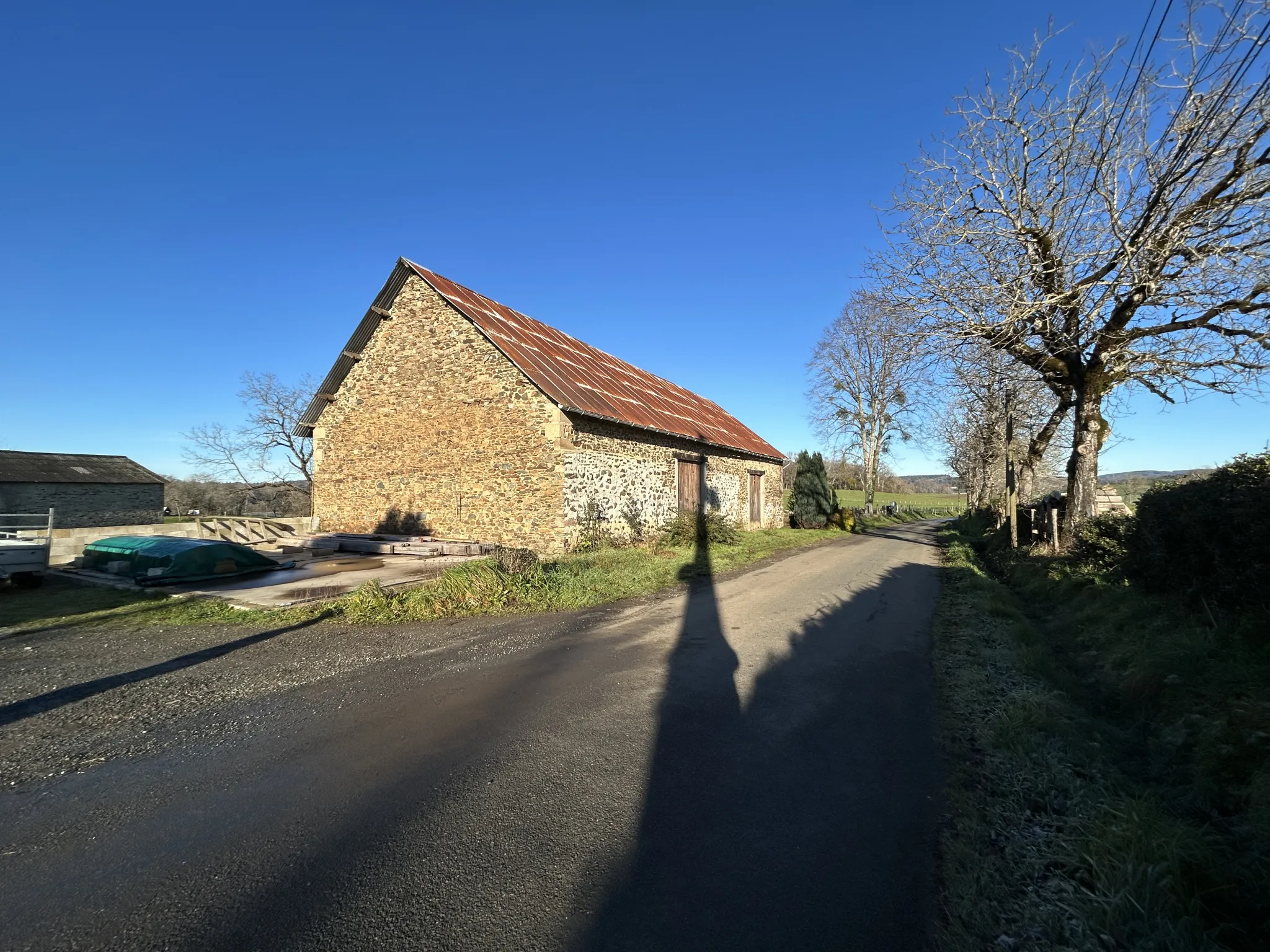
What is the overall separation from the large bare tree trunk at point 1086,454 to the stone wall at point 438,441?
11.1m

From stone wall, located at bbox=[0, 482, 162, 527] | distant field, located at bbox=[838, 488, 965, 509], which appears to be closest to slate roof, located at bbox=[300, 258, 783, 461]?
stone wall, located at bbox=[0, 482, 162, 527]

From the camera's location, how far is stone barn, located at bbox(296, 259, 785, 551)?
13.7 metres

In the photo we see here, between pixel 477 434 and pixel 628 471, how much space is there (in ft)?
13.4

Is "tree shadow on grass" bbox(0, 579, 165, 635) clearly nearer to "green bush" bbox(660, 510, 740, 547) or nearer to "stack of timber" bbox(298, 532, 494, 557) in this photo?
"stack of timber" bbox(298, 532, 494, 557)

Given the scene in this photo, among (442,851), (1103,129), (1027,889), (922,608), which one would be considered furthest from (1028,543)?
(442,851)

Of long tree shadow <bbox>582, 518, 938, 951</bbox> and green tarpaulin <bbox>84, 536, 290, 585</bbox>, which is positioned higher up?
green tarpaulin <bbox>84, 536, 290, 585</bbox>

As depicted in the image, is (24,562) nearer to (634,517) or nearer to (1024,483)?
(634,517)

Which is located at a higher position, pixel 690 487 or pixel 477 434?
pixel 477 434

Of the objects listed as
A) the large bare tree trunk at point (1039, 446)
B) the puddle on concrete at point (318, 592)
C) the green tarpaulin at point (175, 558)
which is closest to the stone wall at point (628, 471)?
the puddle on concrete at point (318, 592)

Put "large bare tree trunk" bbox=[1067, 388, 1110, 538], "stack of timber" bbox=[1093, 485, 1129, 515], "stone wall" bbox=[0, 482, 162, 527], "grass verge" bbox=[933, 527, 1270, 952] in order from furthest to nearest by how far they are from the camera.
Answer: "stone wall" bbox=[0, 482, 162, 527], "stack of timber" bbox=[1093, 485, 1129, 515], "large bare tree trunk" bbox=[1067, 388, 1110, 538], "grass verge" bbox=[933, 527, 1270, 952]

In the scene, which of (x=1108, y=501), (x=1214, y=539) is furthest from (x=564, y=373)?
(x=1108, y=501)

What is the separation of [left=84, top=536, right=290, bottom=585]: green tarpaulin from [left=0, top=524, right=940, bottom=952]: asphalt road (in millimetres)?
5490

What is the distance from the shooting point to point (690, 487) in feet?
62.1

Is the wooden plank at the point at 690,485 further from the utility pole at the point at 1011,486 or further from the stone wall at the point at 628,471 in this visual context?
the utility pole at the point at 1011,486
